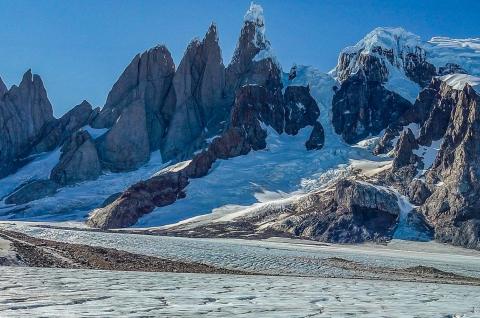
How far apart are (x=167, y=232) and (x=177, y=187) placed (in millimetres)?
39690

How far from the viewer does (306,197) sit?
165 meters

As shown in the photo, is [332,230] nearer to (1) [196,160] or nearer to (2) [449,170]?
(2) [449,170]

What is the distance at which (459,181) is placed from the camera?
14512 centimetres


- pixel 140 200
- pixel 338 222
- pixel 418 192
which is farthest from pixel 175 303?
pixel 140 200

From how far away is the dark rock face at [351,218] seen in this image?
139 metres

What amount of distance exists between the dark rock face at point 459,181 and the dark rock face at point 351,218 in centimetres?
970

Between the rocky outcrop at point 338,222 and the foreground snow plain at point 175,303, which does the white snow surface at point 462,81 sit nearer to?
the rocky outcrop at point 338,222

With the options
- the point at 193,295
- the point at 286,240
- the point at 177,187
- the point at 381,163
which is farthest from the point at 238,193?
the point at 193,295

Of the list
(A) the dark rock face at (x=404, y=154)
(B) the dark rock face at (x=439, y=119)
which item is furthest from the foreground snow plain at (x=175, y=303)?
(B) the dark rock face at (x=439, y=119)

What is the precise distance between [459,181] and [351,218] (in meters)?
25.9

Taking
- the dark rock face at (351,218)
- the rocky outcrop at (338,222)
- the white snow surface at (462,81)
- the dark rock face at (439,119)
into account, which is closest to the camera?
the dark rock face at (351,218)

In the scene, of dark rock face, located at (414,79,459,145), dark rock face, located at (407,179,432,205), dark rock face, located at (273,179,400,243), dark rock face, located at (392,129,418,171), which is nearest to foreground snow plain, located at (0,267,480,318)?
dark rock face, located at (273,179,400,243)

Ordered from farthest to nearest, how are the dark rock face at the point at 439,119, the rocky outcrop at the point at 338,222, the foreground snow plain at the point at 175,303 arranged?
the dark rock face at the point at 439,119 < the rocky outcrop at the point at 338,222 < the foreground snow plain at the point at 175,303

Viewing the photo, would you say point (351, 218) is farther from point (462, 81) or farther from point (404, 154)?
point (462, 81)
